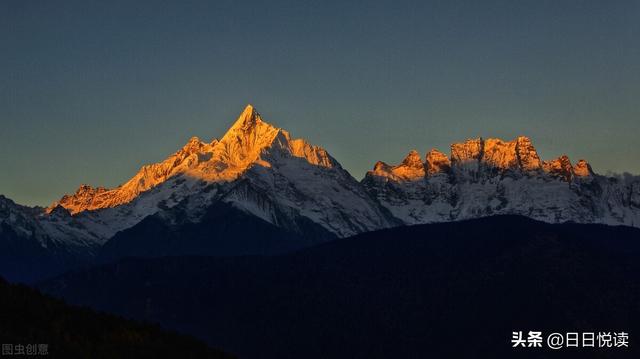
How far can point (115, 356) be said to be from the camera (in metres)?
199

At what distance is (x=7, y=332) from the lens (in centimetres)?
19900

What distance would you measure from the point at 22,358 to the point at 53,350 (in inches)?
844

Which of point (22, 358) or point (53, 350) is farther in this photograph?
point (53, 350)

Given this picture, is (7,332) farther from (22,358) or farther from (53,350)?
(22,358)

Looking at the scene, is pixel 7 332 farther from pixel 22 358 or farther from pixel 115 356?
pixel 22 358

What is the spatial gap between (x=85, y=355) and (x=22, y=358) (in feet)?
77.1

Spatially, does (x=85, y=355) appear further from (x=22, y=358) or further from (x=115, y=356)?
(x=22, y=358)

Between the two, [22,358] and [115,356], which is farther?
[115,356]

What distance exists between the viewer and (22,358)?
16850cm

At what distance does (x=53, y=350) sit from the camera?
18988 cm

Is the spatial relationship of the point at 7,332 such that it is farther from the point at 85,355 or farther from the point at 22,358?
the point at 22,358

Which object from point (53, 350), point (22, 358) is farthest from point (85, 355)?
point (22, 358)

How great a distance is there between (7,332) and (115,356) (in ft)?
47.9

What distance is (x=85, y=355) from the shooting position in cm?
19162
